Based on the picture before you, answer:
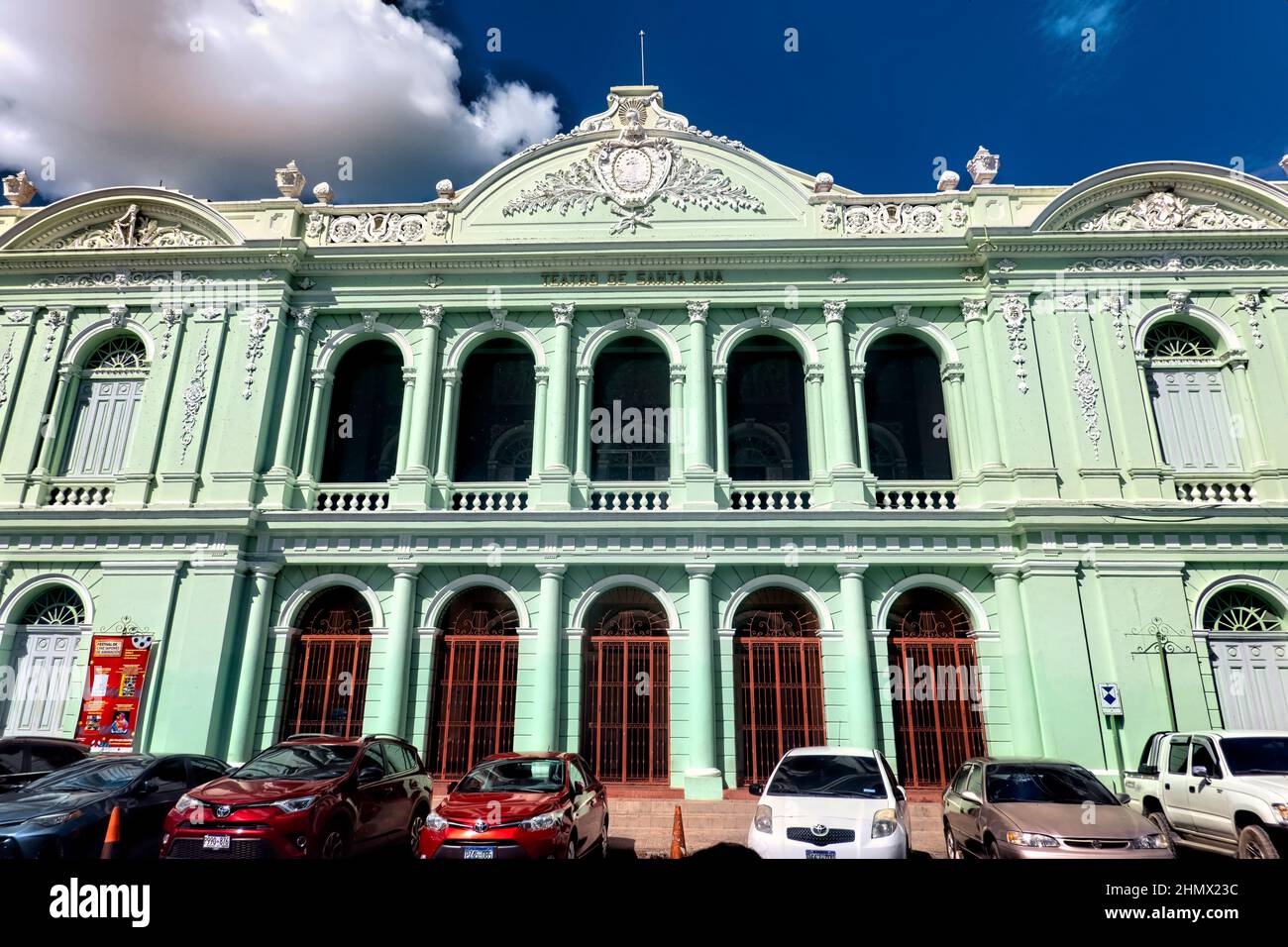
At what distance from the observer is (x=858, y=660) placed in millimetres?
15203

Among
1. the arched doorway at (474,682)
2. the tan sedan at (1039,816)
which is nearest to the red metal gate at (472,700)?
the arched doorway at (474,682)

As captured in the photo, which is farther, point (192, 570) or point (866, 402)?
point (866, 402)

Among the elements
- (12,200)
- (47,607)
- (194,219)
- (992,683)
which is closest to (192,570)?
(47,607)

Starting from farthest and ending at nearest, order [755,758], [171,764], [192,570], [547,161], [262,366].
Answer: [547,161] → [262,366] → [192,570] → [755,758] → [171,764]

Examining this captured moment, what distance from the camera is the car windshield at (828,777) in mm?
9305

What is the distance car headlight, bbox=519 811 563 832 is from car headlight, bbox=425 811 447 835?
0.91 meters

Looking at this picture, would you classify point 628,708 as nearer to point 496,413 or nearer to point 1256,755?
point 496,413

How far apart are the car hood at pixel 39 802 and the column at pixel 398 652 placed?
6.21 metres

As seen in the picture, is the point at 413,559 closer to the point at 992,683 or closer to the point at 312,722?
the point at 312,722

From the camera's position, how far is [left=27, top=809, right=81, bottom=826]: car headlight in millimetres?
8391

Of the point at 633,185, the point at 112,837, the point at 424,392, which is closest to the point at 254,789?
the point at 112,837

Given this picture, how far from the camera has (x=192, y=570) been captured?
1612 centimetres

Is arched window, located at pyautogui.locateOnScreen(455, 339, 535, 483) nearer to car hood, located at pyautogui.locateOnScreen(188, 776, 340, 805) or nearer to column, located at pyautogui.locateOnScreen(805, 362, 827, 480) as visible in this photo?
column, located at pyautogui.locateOnScreen(805, 362, 827, 480)

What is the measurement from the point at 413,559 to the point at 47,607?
7958 mm
